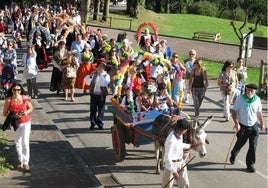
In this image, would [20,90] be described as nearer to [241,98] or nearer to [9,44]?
[241,98]

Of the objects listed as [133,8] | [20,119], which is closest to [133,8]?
[133,8]

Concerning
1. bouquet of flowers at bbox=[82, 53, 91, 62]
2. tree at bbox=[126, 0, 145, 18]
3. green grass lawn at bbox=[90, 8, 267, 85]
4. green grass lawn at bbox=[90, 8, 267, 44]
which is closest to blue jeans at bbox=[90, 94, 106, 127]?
bouquet of flowers at bbox=[82, 53, 91, 62]

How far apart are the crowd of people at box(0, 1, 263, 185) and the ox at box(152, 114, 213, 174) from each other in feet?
2.88

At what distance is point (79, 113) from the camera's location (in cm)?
1495

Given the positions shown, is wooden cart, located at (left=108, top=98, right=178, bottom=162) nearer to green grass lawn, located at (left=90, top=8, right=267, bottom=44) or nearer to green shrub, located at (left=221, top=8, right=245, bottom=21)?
green grass lawn, located at (left=90, top=8, right=267, bottom=44)

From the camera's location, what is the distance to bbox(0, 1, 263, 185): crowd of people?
11180 millimetres

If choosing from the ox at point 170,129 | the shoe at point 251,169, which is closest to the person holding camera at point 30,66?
the ox at point 170,129

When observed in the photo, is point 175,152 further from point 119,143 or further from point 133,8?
point 133,8

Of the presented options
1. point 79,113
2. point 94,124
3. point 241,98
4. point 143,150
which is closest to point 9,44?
point 79,113

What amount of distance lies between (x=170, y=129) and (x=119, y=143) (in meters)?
1.87

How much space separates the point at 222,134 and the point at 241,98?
3021mm

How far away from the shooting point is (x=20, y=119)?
9.57 meters

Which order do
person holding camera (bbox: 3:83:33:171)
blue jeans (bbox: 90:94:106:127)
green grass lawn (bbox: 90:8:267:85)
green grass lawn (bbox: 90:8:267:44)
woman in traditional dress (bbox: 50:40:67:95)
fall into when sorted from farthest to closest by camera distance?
green grass lawn (bbox: 90:8:267:44) → green grass lawn (bbox: 90:8:267:85) → woman in traditional dress (bbox: 50:40:67:95) → blue jeans (bbox: 90:94:106:127) → person holding camera (bbox: 3:83:33:171)

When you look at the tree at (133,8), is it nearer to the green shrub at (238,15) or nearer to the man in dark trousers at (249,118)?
the green shrub at (238,15)
